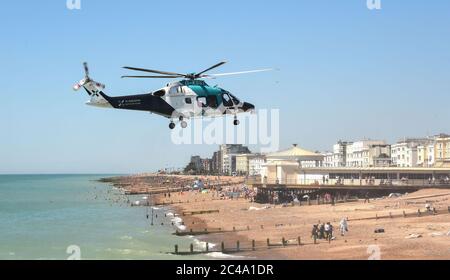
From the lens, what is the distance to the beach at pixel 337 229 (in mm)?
39750

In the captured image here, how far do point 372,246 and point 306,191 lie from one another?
4086 cm

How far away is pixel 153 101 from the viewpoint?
22.2m

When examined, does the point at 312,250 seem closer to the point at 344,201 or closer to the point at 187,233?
the point at 187,233

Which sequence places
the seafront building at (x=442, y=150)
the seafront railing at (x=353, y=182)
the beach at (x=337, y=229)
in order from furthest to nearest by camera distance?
the seafront building at (x=442, y=150)
the seafront railing at (x=353, y=182)
the beach at (x=337, y=229)

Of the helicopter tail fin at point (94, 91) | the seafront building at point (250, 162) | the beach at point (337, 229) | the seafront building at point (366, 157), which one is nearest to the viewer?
the helicopter tail fin at point (94, 91)

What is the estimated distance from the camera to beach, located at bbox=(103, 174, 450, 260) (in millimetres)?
39750

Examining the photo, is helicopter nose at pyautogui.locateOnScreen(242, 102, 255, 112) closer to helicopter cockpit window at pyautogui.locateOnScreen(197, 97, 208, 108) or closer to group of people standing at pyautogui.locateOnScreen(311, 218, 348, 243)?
helicopter cockpit window at pyautogui.locateOnScreen(197, 97, 208, 108)

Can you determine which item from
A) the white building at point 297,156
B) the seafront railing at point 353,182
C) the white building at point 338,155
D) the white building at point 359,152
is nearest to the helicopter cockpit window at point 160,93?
the seafront railing at point 353,182

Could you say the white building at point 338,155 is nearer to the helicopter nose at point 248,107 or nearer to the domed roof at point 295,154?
the domed roof at point 295,154

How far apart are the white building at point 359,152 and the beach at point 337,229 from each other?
6842cm

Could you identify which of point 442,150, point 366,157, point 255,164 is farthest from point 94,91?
point 255,164

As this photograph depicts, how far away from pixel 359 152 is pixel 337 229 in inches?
3903

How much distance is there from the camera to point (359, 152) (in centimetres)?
14662

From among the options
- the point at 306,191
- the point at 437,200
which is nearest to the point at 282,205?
the point at 306,191
